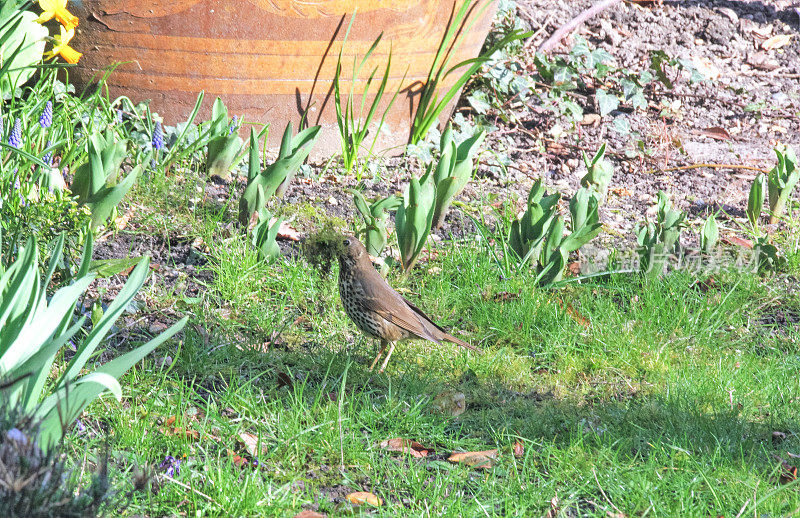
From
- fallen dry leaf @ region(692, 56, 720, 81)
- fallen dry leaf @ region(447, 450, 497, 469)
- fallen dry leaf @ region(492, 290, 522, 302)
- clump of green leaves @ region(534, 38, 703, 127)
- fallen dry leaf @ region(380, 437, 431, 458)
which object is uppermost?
fallen dry leaf @ region(692, 56, 720, 81)

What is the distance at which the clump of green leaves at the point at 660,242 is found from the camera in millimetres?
3934

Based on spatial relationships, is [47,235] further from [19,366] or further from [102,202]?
[19,366]

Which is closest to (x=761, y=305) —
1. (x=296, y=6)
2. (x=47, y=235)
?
(x=296, y=6)

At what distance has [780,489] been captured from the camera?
2.45 metres

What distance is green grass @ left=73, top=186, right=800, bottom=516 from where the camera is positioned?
248 centimetres

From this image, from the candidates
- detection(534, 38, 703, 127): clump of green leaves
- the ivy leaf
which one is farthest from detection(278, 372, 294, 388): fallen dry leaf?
the ivy leaf

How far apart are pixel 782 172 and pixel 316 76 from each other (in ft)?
8.79

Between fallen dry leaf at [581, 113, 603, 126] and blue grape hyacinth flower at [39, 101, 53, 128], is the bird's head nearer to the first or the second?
blue grape hyacinth flower at [39, 101, 53, 128]

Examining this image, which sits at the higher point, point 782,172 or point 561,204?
point 782,172

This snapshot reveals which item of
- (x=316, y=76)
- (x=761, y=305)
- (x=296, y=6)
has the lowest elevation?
(x=761, y=305)

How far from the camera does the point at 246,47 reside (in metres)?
4.48

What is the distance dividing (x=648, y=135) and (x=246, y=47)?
2.94 m

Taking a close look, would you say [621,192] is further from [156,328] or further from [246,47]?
[156,328]

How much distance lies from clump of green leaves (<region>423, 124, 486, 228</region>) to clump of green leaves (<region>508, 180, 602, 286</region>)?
0.37m
